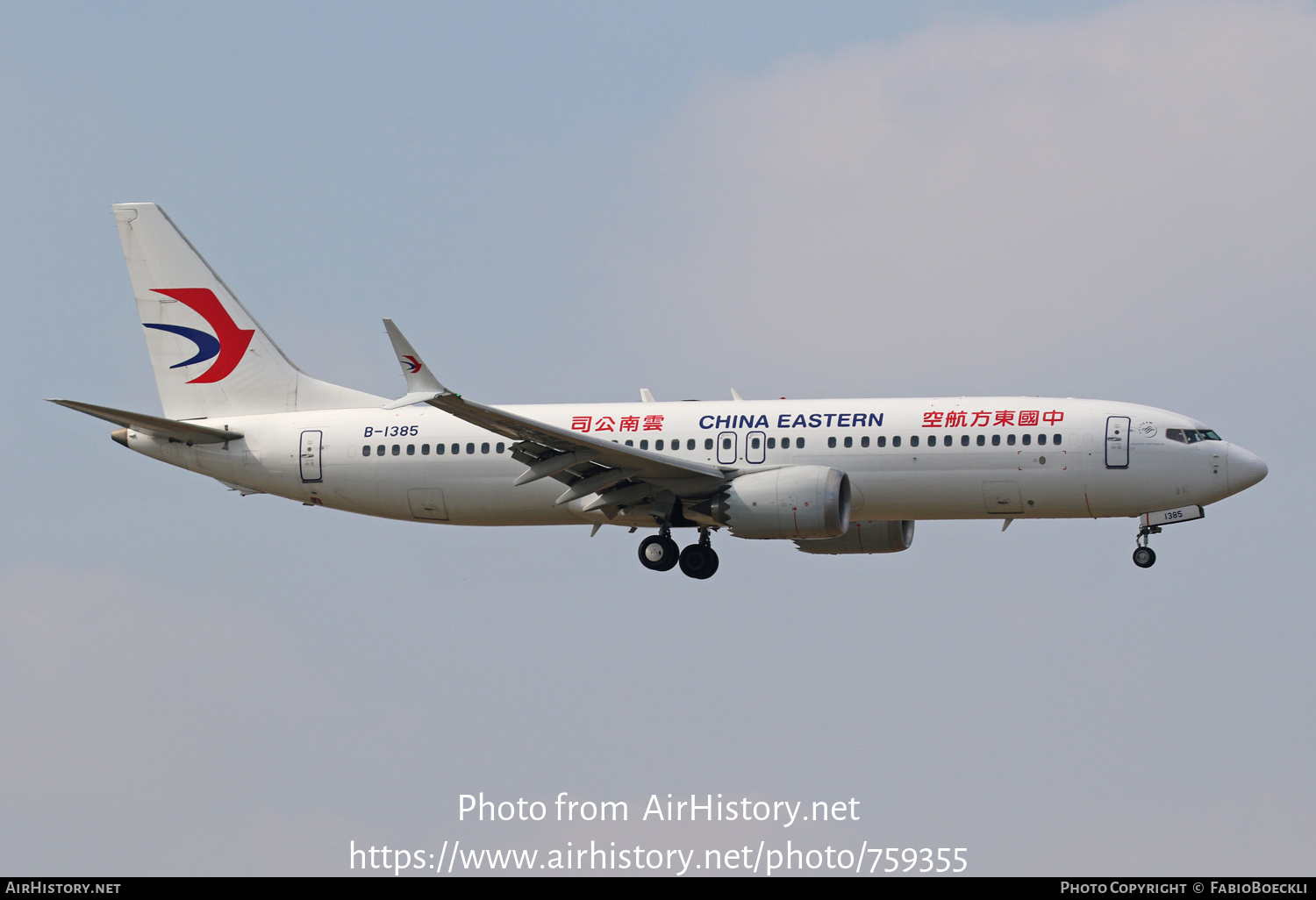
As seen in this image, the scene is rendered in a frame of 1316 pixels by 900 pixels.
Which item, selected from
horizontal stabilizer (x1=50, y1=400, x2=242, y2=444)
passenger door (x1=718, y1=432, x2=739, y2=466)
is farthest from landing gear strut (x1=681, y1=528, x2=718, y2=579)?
horizontal stabilizer (x1=50, y1=400, x2=242, y2=444)

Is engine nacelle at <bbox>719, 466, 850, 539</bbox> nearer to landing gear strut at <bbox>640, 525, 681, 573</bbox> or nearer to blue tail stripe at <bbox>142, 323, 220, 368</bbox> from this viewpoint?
landing gear strut at <bbox>640, 525, 681, 573</bbox>

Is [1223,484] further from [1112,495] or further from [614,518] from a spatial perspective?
[614,518]

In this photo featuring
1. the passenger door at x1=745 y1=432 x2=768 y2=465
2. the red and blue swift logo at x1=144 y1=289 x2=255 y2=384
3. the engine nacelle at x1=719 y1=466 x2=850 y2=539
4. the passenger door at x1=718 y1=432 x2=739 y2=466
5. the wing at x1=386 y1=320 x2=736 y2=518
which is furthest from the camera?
the red and blue swift logo at x1=144 y1=289 x2=255 y2=384

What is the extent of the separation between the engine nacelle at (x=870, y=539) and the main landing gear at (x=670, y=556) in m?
3.59

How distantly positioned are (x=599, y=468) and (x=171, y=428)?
38.3 feet

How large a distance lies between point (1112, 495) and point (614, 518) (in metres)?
12.0

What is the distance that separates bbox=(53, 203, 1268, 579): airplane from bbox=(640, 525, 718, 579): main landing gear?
0.16 feet

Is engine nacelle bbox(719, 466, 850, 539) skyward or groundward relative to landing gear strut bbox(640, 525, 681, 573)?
skyward

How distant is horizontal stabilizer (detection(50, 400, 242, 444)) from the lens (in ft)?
140

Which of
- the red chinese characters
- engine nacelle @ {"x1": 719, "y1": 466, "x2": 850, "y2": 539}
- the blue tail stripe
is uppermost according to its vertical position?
the blue tail stripe

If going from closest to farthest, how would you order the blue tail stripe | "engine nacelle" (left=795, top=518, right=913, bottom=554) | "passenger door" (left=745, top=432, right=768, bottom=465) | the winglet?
the winglet
"passenger door" (left=745, top=432, right=768, bottom=465)
"engine nacelle" (left=795, top=518, right=913, bottom=554)
the blue tail stripe

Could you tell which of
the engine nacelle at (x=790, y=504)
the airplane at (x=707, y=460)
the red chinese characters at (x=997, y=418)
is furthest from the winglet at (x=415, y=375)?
the red chinese characters at (x=997, y=418)

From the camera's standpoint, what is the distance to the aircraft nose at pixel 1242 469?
132 ft

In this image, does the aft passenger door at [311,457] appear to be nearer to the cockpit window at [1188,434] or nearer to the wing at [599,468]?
the wing at [599,468]
